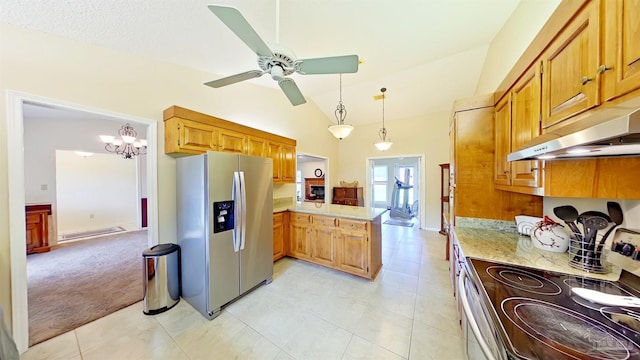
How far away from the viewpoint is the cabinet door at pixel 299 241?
315 centimetres

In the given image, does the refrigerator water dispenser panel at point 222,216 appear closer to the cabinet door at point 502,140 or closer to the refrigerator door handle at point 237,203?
the refrigerator door handle at point 237,203

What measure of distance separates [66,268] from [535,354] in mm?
5157

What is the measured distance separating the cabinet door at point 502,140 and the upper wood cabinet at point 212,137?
302 centimetres

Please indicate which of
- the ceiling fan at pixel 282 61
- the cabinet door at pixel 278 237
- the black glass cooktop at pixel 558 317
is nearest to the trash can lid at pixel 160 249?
the cabinet door at pixel 278 237

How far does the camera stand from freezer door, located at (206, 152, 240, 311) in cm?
204

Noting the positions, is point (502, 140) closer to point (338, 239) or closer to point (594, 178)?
point (594, 178)

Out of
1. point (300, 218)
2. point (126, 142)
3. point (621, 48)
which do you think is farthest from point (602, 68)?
point (126, 142)

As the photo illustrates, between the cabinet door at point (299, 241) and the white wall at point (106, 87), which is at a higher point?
the white wall at point (106, 87)

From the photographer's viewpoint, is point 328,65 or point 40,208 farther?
point 40,208

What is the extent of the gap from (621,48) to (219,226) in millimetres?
2754

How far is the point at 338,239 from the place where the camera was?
2840mm

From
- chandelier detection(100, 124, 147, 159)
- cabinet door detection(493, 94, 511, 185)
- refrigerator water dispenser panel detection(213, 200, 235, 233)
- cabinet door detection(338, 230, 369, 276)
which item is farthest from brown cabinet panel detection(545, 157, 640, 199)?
chandelier detection(100, 124, 147, 159)

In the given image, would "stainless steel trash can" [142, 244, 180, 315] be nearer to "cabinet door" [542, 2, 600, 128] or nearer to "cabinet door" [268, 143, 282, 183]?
"cabinet door" [268, 143, 282, 183]

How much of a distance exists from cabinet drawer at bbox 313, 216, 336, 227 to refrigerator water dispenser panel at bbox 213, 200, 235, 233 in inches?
48.0
